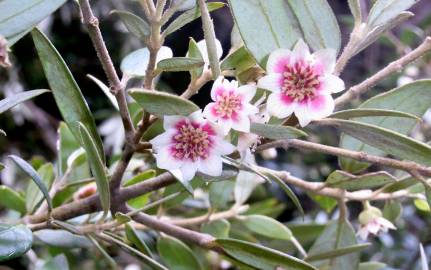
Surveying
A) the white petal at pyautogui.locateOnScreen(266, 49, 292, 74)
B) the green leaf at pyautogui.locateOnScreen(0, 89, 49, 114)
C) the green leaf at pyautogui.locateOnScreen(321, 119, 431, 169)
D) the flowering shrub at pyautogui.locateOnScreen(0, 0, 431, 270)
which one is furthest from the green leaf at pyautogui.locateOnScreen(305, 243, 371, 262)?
the green leaf at pyautogui.locateOnScreen(0, 89, 49, 114)

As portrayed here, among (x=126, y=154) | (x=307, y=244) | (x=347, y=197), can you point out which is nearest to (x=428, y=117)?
(x=307, y=244)

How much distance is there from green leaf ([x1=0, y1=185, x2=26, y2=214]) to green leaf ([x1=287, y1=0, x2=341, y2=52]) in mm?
524

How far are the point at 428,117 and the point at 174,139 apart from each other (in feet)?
3.78

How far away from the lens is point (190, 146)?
0.59 metres

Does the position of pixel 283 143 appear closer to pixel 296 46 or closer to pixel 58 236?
pixel 296 46

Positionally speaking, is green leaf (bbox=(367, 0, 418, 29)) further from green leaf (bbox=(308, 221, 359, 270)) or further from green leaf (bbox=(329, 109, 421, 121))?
green leaf (bbox=(308, 221, 359, 270))

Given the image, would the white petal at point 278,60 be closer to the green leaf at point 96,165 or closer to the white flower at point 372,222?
the green leaf at point 96,165

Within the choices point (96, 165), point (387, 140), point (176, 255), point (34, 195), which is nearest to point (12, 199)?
point (34, 195)

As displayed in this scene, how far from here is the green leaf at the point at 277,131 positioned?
0.54 m

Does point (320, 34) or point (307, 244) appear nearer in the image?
point (320, 34)

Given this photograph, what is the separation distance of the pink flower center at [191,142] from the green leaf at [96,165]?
2.8 inches

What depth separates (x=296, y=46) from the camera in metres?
0.56

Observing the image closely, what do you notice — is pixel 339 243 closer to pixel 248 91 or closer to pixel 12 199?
pixel 248 91

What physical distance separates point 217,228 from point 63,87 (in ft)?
1.24
